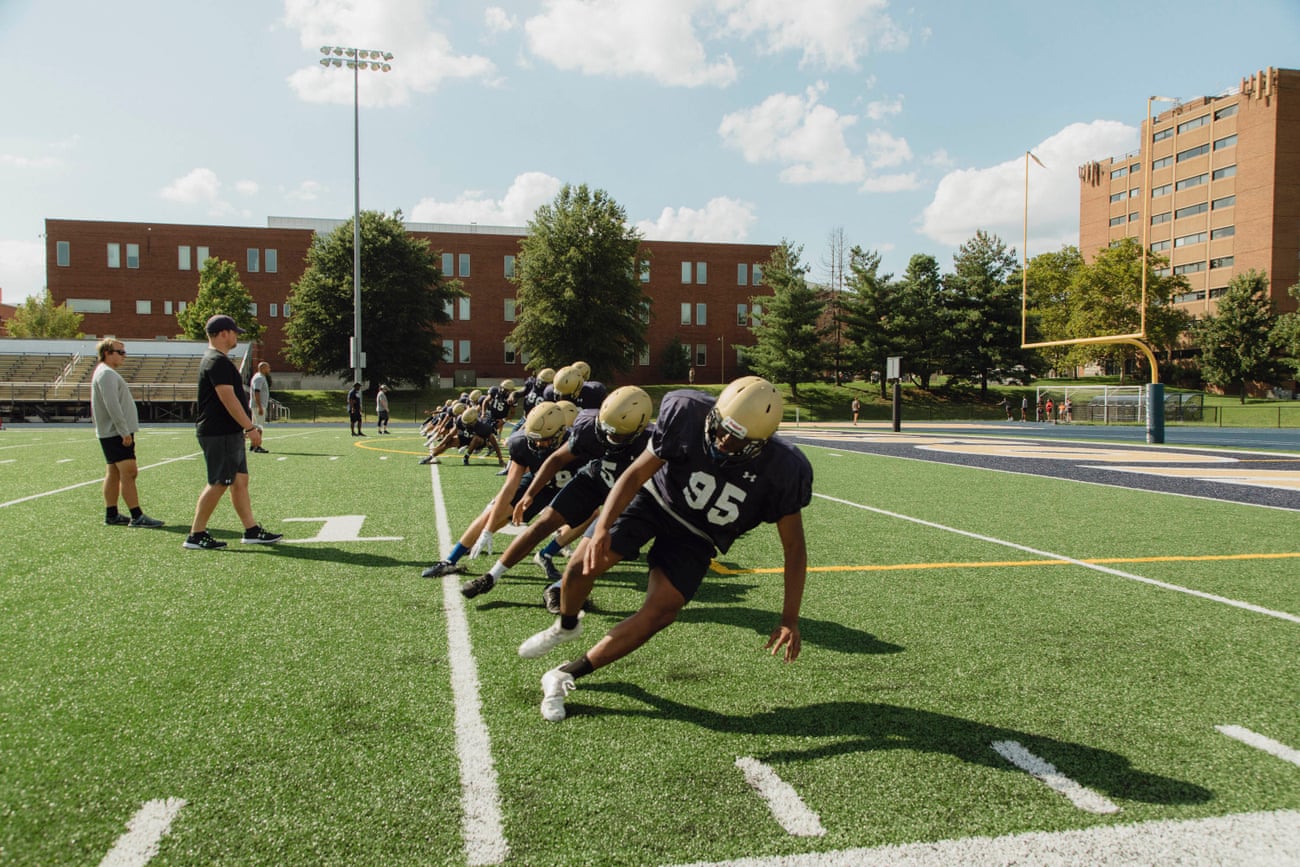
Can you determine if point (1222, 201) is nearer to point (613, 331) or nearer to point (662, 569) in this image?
point (613, 331)

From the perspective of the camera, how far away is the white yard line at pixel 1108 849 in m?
2.32

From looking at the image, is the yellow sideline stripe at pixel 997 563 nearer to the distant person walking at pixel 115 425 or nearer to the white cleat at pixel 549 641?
the white cleat at pixel 549 641

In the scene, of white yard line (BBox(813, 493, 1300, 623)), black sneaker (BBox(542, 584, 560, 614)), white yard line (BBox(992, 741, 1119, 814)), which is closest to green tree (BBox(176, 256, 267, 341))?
white yard line (BBox(813, 493, 1300, 623))

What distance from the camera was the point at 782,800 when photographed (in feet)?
8.78

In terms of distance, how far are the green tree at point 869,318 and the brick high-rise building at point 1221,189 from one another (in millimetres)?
23122

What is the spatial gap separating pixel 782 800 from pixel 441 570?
3.83 meters

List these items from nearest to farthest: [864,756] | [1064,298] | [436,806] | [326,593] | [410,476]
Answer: [436,806] → [864,756] → [326,593] → [410,476] → [1064,298]

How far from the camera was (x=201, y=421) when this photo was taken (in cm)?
657

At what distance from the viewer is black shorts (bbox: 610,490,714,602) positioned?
346 cm

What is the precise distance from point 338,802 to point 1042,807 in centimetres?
244

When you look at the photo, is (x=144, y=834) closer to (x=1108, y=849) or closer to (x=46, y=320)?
(x=1108, y=849)

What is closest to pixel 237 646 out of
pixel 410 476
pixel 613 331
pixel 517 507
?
pixel 517 507

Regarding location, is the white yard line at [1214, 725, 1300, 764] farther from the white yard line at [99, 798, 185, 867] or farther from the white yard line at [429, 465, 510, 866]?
the white yard line at [99, 798, 185, 867]

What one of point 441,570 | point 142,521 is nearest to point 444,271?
point 142,521
